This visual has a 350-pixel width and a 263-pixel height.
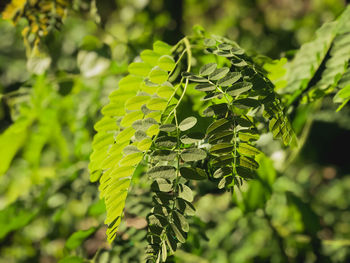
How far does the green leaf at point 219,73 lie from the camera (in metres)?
0.67

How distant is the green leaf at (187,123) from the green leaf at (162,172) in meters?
0.09

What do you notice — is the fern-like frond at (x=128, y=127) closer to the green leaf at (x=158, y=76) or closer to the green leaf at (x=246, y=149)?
the green leaf at (x=158, y=76)

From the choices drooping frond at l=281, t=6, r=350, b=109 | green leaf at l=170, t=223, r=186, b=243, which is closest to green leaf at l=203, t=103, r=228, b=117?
green leaf at l=170, t=223, r=186, b=243

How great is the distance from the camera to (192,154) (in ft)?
2.05

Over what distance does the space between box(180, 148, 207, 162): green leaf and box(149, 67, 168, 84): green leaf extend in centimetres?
20

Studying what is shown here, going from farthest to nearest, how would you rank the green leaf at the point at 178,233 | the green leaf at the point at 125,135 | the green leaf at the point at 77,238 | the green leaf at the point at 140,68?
the green leaf at the point at 77,238 < the green leaf at the point at 140,68 < the green leaf at the point at 125,135 < the green leaf at the point at 178,233

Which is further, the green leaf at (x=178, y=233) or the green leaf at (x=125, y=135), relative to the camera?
the green leaf at (x=125, y=135)

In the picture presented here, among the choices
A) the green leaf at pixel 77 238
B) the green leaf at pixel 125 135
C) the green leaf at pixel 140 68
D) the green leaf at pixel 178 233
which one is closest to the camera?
the green leaf at pixel 178 233

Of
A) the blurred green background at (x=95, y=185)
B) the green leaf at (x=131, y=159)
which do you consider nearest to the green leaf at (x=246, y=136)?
the green leaf at (x=131, y=159)

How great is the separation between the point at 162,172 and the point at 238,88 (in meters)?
0.24

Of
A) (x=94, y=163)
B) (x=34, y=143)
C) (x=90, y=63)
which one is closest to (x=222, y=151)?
(x=94, y=163)

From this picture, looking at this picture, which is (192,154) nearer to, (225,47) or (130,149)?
(130,149)

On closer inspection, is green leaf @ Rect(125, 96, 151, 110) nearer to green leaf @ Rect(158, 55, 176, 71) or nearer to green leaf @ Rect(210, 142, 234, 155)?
green leaf @ Rect(158, 55, 176, 71)

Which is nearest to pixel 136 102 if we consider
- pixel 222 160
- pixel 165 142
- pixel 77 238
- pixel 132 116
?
pixel 132 116
